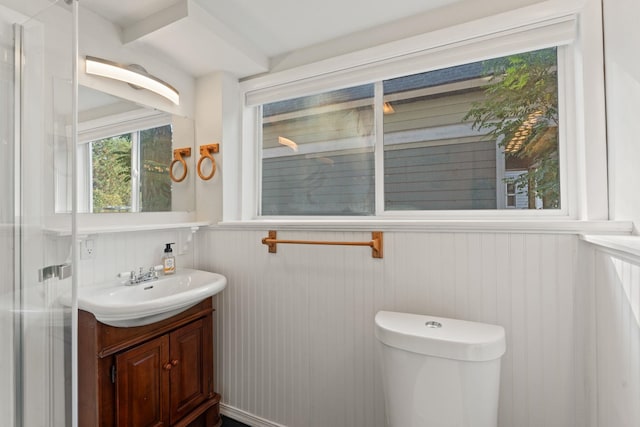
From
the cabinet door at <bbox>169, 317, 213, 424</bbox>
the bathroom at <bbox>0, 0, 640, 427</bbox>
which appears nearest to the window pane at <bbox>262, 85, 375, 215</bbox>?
the bathroom at <bbox>0, 0, 640, 427</bbox>

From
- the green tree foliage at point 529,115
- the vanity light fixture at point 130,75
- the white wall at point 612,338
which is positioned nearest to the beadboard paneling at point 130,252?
the vanity light fixture at point 130,75

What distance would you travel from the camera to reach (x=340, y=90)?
1.81 metres

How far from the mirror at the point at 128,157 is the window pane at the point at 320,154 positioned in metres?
0.52

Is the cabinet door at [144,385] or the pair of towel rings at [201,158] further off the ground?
the pair of towel rings at [201,158]

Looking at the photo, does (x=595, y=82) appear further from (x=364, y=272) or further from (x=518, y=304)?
(x=364, y=272)

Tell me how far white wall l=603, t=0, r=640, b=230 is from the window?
203 cm

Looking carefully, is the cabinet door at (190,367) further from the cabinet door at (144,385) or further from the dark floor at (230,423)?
the dark floor at (230,423)

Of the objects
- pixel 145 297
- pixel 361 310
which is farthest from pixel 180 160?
pixel 361 310

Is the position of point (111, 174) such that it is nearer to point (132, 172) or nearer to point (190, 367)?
point (132, 172)

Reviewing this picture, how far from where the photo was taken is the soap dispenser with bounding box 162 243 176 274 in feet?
5.58

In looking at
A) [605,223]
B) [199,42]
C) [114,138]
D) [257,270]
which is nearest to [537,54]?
[605,223]

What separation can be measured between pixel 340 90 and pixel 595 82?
1.14m

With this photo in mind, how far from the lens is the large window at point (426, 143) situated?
139cm

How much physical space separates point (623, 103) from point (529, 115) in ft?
1.29
